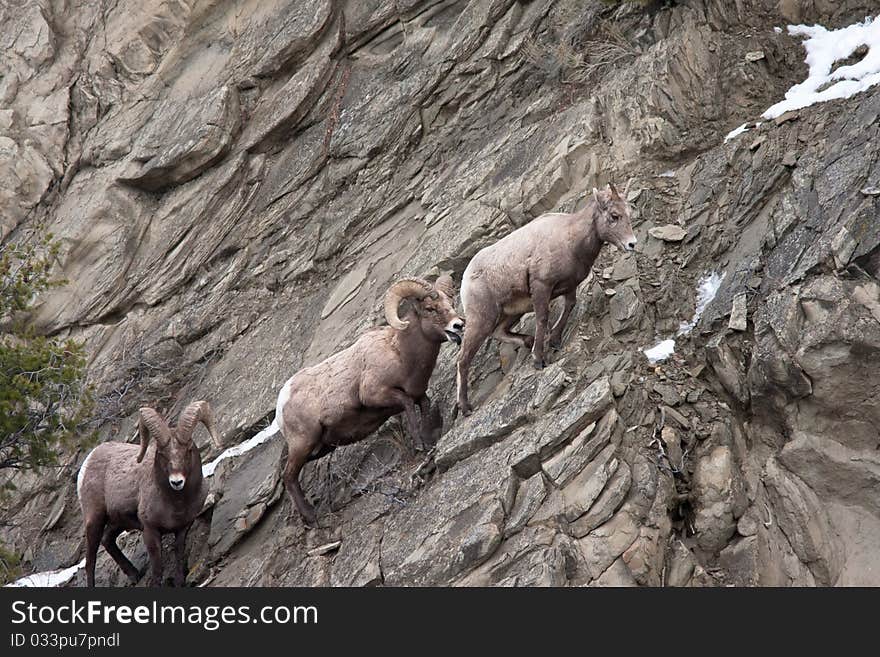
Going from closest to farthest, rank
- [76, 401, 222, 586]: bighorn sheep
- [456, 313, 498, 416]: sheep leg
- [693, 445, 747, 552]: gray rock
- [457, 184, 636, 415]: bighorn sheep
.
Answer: [693, 445, 747, 552]: gray rock → [457, 184, 636, 415]: bighorn sheep → [456, 313, 498, 416]: sheep leg → [76, 401, 222, 586]: bighorn sheep

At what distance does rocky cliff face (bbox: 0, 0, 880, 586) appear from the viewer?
974cm

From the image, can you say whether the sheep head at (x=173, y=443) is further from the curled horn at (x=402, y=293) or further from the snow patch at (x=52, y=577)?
the snow patch at (x=52, y=577)

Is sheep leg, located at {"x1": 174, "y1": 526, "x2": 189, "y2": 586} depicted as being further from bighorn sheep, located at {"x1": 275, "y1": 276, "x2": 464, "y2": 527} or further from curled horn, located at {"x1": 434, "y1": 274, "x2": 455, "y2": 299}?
curled horn, located at {"x1": 434, "y1": 274, "x2": 455, "y2": 299}

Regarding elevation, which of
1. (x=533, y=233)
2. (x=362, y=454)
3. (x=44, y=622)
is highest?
(x=44, y=622)

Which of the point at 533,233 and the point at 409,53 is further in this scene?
the point at 409,53

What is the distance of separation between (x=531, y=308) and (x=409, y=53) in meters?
7.16

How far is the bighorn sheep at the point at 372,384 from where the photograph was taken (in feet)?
38.8

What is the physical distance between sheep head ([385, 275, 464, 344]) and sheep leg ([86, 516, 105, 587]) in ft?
15.4

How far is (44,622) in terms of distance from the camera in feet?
31.4

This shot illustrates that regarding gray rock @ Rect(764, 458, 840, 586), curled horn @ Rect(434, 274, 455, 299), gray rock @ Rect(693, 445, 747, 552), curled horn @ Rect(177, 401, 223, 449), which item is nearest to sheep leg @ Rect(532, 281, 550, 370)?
curled horn @ Rect(434, 274, 455, 299)

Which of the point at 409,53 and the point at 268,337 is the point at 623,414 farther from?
the point at 409,53

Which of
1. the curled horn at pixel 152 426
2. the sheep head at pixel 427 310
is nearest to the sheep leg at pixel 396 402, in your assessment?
the sheep head at pixel 427 310

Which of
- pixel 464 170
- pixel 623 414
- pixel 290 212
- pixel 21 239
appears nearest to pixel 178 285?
pixel 290 212

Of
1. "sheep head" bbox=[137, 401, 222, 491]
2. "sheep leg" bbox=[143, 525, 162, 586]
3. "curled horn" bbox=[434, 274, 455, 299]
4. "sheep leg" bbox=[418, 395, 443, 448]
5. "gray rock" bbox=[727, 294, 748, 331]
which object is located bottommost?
"gray rock" bbox=[727, 294, 748, 331]
